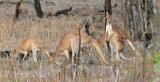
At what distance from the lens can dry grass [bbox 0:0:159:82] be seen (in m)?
5.98

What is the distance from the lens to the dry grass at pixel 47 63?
5.98 meters

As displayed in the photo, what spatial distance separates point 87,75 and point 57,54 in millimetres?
1689

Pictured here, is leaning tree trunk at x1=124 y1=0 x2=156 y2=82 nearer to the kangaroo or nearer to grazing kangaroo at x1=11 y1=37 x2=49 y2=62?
the kangaroo

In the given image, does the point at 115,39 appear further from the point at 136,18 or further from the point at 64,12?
the point at 64,12

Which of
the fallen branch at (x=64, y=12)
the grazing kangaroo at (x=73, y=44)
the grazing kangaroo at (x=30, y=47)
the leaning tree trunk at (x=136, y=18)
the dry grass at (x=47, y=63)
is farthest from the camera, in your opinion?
the fallen branch at (x=64, y=12)

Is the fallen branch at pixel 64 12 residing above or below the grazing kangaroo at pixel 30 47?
above

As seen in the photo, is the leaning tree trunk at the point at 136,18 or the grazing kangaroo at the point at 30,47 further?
the leaning tree trunk at the point at 136,18

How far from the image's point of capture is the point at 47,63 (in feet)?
24.6

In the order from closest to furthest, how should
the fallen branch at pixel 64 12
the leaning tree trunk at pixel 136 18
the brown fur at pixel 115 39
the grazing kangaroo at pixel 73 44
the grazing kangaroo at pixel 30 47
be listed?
the grazing kangaroo at pixel 73 44, the brown fur at pixel 115 39, the grazing kangaroo at pixel 30 47, the leaning tree trunk at pixel 136 18, the fallen branch at pixel 64 12

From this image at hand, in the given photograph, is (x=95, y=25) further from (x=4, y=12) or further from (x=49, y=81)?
(x=49, y=81)

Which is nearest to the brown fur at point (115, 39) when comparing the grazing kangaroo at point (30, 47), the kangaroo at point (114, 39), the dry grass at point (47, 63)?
the kangaroo at point (114, 39)

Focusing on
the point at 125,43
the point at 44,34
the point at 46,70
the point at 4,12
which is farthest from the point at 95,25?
the point at 46,70

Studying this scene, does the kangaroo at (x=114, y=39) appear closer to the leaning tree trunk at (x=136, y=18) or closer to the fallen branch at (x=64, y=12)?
the leaning tree trunk at (x=136, y=18)

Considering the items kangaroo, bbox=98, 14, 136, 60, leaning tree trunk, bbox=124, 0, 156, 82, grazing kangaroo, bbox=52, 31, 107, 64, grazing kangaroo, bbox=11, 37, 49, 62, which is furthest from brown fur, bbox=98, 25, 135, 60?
leaning tree trunk, bbox=124, 0, 156, 82
